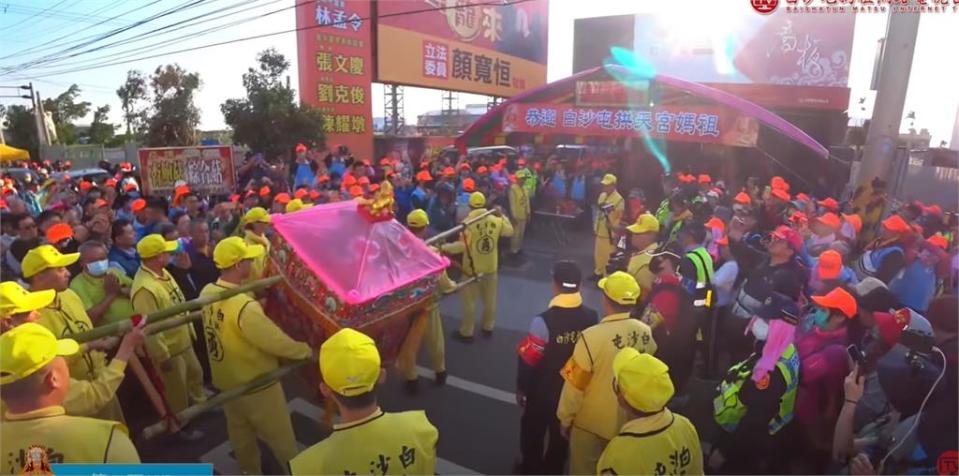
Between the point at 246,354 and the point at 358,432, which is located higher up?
the point at 358,432

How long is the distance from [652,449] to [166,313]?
2.46m

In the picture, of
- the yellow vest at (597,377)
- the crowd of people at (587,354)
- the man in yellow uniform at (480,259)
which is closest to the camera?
the crowd of people at (587,354)

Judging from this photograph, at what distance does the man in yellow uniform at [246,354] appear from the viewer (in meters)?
3.29

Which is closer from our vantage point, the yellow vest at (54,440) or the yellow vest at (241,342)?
the yellow vest at (54,440)

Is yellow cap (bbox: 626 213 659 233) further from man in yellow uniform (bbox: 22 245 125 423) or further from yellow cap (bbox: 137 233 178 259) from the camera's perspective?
man in yellow uniform (bbox: 22 245 125 423)

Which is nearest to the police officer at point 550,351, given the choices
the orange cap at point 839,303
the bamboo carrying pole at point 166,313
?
the orange cap at point 839,303

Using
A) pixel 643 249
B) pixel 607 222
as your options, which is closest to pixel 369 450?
pixel 643 249

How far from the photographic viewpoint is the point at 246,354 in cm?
339

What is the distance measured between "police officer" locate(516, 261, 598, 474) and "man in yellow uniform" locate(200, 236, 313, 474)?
1.39 metres

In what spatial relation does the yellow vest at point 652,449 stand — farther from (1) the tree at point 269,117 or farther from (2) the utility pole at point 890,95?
(1) the tree at point 269,117

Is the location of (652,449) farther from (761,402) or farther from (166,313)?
(166,313)

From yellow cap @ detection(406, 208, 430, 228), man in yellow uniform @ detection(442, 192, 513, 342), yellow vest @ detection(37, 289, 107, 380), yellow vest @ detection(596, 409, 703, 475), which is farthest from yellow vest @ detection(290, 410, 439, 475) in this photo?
man in yellow uniform @ detection(442, 192, 513, 342)

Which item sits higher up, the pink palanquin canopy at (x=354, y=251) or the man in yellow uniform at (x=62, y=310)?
the pink palanquin canopy at (x=354, y=251)

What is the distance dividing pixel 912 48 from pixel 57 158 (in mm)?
31533
